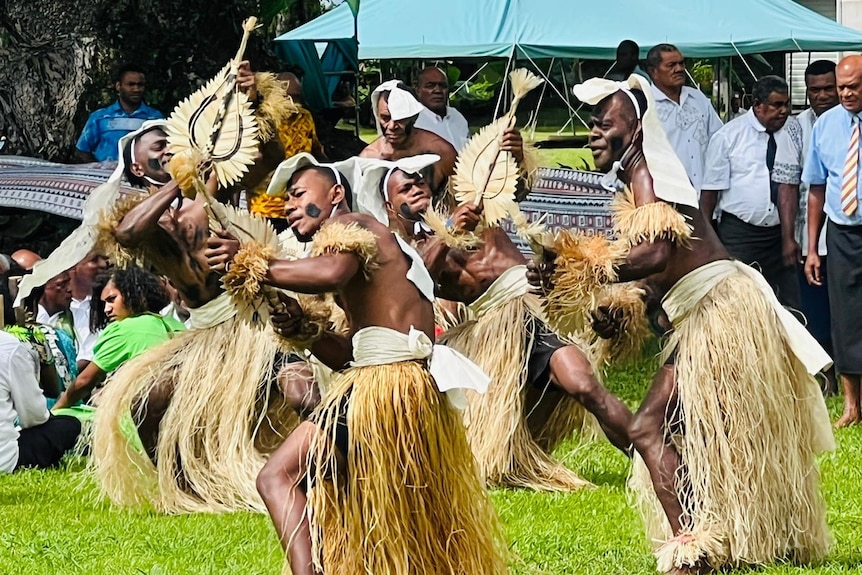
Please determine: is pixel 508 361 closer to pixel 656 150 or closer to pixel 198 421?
pixel 198 421

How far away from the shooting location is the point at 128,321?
22.7ft

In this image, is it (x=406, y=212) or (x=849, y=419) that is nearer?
(x=406, y=212)

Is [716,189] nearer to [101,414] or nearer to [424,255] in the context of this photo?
[424,255]

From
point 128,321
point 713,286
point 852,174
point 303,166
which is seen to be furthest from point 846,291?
point 303,166

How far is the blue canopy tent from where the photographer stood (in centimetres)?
1084

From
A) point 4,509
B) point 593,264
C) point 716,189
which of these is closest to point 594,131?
point 593,264

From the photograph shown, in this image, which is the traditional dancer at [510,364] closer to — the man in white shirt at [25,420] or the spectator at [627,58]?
the man in white shirt at [25,420]

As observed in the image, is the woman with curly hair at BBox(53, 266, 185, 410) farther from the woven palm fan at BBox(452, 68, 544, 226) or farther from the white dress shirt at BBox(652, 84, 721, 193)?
the white dress shirt at BBox(652, 84, 721, 193)

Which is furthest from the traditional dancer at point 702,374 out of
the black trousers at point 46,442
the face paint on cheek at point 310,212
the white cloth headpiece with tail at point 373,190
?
the black trousers at point 46,442

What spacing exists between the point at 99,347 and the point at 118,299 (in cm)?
23

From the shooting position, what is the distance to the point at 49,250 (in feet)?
32.7

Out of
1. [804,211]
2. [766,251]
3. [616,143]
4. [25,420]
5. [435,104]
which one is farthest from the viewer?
[435,104]

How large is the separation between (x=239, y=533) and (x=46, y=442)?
183cm

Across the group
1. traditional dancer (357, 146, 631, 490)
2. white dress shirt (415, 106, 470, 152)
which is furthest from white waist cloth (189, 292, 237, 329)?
white dress shirt (415, 106, 470, 152)
